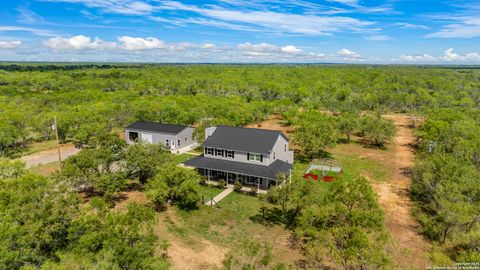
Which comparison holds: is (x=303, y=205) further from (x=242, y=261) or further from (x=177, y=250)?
(x=177, y=250)

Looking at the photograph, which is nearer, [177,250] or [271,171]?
[177,250]

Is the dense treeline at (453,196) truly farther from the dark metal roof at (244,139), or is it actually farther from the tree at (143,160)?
the tree at (143,160)

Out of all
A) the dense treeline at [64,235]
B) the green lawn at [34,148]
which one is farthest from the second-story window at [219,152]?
the green lawn at [34,148]

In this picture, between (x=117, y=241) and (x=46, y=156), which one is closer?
(x=117, y=241)

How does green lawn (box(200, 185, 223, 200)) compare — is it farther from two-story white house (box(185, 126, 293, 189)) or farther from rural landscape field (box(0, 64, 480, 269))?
two-story white house (box(185, 126, 293, 189))

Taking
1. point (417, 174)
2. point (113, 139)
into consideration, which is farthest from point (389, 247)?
point (113, 139)

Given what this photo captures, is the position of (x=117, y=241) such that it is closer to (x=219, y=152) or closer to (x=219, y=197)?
(x=219, y=197)

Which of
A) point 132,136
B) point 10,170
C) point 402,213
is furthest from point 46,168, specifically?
point 402,213

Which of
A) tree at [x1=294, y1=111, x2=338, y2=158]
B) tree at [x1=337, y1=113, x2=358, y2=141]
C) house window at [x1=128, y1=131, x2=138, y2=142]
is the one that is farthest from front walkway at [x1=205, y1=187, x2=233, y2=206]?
tree at [x1=337, y1=113, x2=358, y2=141]
